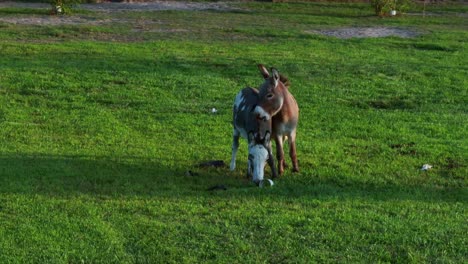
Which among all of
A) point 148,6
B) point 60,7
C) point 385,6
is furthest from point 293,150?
point 148,6

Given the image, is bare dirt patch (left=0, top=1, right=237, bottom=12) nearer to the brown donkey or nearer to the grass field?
the grass field

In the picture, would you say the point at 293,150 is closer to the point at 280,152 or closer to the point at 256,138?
the point at 280,152

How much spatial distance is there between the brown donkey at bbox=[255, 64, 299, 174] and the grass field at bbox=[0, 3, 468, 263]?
454mm

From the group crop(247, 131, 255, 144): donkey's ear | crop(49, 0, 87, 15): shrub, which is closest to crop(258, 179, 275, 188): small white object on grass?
crop(247, 131, 255, 144): donkey's ear

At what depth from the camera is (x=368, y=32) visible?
1003 inches

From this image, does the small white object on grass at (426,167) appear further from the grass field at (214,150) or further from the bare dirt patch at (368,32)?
the bare dirt patch at (368,32)

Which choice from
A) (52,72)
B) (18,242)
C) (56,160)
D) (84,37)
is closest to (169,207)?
(18,242)

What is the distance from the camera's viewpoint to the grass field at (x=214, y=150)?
25.0ft

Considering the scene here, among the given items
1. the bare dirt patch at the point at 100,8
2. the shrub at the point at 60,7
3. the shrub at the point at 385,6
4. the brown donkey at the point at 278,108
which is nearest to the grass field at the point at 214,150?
the brown donkey at the point at 278,108

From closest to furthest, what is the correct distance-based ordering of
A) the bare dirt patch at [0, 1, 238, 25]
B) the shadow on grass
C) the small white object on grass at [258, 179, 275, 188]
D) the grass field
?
the grass field < the shadow on grass < the small white object on grass at [258, 179, 275, 188] < the bare dirt patch at [0, 1, 238, 25]

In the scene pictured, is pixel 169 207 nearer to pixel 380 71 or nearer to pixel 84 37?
pixel 380 71

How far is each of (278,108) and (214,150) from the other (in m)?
2.09

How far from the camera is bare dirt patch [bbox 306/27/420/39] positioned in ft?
81.0

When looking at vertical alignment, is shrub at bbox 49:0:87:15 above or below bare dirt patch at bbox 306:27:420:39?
above
